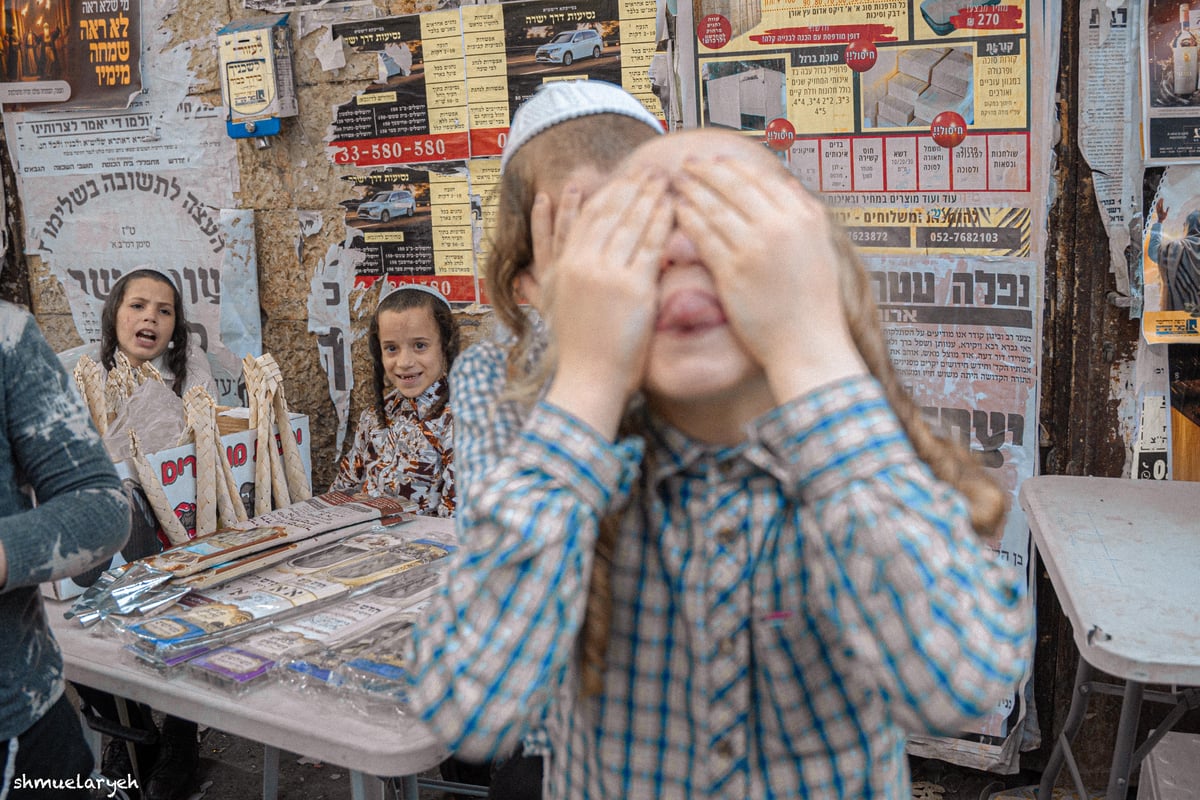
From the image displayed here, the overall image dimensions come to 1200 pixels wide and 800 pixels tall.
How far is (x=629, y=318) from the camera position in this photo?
0.75m

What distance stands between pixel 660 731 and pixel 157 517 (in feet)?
6.26

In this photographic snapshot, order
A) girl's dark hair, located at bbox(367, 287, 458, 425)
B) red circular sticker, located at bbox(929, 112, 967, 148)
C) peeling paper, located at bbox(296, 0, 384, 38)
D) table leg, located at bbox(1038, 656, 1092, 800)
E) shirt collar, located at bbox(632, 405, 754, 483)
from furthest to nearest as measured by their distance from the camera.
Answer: peeling paper, located at bbox(296, 0, 384, 38), girl's dark hair, located at bbox(367, 287, 458, 425), red circular sticker, located at bbox(929, 112, 967, 148), table leg, located at bbox(1038, 656, 1092, 800), shirt collar, located at bbox(632, 405, 754, 483)

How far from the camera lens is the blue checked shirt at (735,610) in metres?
0.71

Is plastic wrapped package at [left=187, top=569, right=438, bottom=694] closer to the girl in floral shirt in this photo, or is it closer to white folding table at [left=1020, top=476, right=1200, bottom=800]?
the girl in floral shirt

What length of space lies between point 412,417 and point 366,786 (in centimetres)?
151

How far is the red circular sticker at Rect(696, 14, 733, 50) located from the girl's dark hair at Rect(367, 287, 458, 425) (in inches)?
44.4

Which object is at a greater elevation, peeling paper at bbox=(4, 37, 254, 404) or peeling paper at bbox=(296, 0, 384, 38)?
peeling paper at bbox=(296, 0, 384, 38)

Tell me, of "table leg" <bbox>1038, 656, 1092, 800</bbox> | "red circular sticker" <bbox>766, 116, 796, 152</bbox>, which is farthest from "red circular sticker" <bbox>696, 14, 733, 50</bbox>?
"table leg" <bbox>1038, 656, 1092, 800</bbox>

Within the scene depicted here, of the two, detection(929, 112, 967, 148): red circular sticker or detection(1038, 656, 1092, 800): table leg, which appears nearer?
detection(1038, 656, 1092, 800): table leg

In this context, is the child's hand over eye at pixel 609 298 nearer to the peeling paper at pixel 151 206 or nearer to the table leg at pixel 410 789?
the table leg at pixel 410 789

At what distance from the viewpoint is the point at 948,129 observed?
2525 mm

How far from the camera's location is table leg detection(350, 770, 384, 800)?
5.38 feet

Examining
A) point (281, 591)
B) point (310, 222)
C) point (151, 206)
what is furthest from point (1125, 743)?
point (151, 206)

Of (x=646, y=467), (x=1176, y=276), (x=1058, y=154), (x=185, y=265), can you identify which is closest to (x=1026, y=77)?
(x=1058, y=154)
